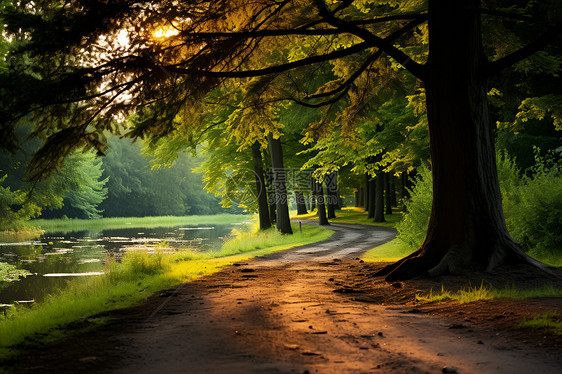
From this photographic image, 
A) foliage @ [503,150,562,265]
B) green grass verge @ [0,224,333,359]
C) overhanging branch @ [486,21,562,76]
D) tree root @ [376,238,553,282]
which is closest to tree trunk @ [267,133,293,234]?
green grass verge @ [0,224,333,359]

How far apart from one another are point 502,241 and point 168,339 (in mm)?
6484

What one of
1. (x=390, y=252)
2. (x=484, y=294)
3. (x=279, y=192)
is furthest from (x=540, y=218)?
(x=279, y=192)

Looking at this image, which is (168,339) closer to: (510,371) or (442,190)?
(510,371)

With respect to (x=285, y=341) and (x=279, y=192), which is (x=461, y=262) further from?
(x=279, y=192)

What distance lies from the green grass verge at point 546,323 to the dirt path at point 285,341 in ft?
1.64

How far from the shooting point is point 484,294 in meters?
7.36

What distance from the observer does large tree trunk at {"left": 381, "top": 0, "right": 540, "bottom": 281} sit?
344 inches

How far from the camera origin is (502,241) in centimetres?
879

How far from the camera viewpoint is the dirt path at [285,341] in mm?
4266

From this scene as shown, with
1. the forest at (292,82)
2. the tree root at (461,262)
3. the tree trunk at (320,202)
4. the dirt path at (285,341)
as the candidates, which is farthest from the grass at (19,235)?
the tree root at (461,262)

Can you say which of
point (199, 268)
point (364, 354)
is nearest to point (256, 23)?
point (199, 268)

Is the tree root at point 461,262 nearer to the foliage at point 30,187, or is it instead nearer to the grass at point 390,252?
Answer: the grass at point 390,252

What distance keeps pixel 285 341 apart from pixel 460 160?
18.0 feet

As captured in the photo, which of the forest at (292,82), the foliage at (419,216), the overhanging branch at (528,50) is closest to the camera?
the forest at (292,82)
